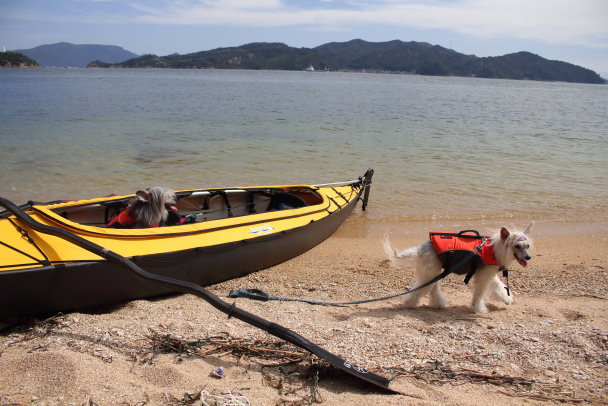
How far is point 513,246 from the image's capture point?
15.3 feet

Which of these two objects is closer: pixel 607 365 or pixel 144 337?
pixel 607 365

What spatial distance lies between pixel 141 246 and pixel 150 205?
72cm

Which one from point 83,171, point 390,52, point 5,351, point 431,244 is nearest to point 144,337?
point 5,351

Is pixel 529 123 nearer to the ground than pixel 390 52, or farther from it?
nearer to the ground

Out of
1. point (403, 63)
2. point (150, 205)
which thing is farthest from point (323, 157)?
point (403, 63)

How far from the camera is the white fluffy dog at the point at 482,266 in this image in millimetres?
4652

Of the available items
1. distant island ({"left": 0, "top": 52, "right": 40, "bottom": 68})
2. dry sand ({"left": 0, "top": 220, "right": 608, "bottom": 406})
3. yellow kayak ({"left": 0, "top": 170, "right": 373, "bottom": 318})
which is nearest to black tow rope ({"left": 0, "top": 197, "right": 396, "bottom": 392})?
dry sand ({"left": 0, "top": 220, "right": 608, "bottom": 406})

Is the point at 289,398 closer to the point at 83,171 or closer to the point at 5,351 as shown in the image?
the point at 5,351

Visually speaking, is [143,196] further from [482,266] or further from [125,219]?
[482,266]

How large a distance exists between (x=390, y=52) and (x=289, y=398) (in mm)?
193217

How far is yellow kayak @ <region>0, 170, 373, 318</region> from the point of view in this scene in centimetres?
475

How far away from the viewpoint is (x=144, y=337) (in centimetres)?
409

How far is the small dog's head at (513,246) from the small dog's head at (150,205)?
413 centimetres

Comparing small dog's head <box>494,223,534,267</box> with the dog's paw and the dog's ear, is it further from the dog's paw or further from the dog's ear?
the dog's ear
